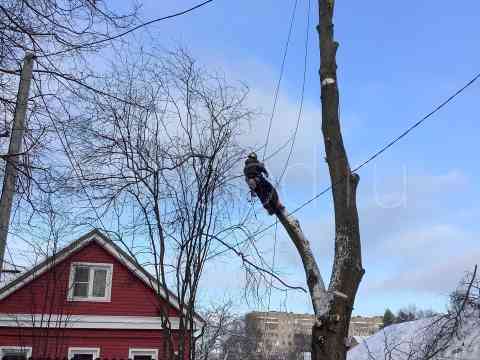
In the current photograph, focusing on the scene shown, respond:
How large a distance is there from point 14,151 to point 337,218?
3152 millimetres

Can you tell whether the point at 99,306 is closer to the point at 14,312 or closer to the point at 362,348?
the point at 14,312

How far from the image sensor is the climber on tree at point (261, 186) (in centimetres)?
518

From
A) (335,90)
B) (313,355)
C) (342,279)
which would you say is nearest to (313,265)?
(342,279)

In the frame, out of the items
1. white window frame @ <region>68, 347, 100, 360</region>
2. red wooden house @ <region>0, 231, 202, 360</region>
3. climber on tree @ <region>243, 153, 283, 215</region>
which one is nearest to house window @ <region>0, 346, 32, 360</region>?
red wooden house @ <region>0, 231, 202, 360</region>

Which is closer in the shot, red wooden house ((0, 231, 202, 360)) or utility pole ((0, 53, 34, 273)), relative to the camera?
utility pole ((0, 53, 34, 273))

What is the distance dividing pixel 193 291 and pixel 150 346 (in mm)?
7965

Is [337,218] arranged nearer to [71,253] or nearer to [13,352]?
[71,253]

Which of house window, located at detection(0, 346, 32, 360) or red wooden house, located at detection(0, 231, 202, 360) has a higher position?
red wooden house, located at detection(0, 231, 202, 360)

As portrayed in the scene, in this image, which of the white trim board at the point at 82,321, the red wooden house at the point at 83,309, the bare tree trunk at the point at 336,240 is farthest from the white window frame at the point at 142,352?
the bare tree trunk at the point at 336,240

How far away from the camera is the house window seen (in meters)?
13.0

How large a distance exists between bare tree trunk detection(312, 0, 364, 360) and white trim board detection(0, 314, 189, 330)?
8.89m

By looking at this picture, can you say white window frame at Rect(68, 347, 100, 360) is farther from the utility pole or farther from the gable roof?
the utility pole

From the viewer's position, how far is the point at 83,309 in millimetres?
14102

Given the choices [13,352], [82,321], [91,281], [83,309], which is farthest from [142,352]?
[13,352]
